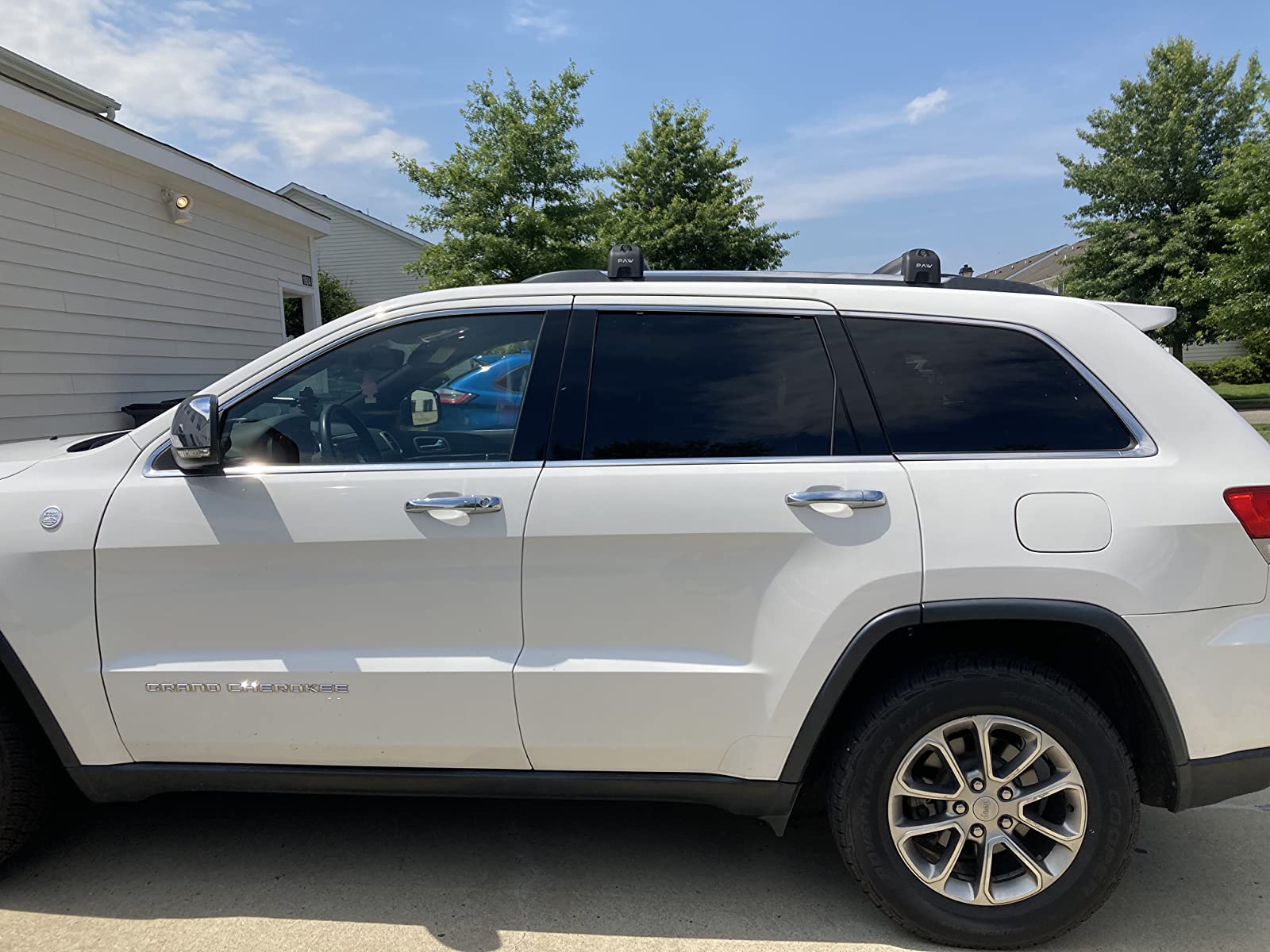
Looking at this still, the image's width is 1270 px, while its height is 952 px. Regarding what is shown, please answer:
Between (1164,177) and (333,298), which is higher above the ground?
(1164,177)

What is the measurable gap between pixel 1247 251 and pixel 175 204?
53.9 ft

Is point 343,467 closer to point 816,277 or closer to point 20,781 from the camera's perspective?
point 20,781

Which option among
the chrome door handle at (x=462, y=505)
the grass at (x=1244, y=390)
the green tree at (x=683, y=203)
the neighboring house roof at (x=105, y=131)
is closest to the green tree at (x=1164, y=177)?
the grass at (x=1244, y=390)

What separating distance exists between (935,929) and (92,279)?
898 cm

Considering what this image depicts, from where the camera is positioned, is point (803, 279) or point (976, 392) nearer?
point (976, 392)

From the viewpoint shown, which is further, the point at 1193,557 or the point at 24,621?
the point at 24,621

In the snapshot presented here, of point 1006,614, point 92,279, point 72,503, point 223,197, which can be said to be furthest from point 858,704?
point 223,197

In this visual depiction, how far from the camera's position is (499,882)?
107 inches

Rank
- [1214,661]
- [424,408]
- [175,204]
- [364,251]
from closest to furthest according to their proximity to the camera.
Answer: [1214,661], [424,408], [175,204], [364,251]

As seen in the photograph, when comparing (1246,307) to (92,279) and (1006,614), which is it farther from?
(92,279)

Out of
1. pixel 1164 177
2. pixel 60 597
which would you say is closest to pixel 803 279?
pixel 60 597

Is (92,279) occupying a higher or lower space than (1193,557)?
higher

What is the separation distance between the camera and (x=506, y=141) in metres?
17.5

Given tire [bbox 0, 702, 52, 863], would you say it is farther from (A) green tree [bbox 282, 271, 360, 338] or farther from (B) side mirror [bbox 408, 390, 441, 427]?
(A) green tree [bbox 282, 271, 360, 338]
